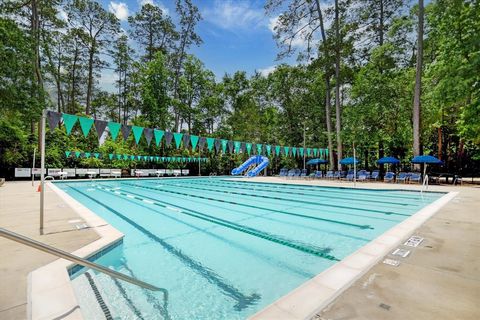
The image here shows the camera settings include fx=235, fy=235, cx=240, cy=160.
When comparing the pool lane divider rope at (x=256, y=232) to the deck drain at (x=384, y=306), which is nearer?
the deck drain at (x=384, y=306)

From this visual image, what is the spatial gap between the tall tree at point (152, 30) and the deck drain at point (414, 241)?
28.7 meters

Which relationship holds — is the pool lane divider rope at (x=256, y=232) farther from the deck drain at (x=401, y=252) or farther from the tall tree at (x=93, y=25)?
the tall tree at (x=93, y=25)

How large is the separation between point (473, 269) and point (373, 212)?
4.58 m

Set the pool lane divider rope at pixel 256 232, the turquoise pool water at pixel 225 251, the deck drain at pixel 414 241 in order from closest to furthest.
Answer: the turquoise pool water at pixel 225 251 < the deck drain at pixel 414 241 < the pool lane divider rope at pixel 256 232

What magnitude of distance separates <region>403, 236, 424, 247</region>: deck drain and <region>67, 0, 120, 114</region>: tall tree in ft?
95.2

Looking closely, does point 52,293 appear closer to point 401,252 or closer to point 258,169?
point 401,252

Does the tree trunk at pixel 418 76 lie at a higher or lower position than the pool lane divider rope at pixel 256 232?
higher

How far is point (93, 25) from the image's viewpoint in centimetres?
2300

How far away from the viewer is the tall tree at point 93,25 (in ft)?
71.6

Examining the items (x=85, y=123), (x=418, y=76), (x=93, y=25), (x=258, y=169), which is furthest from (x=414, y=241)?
(x=93, y=25)

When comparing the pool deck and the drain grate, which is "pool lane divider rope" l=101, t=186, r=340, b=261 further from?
the pool deck

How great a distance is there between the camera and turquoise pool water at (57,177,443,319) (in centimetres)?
247

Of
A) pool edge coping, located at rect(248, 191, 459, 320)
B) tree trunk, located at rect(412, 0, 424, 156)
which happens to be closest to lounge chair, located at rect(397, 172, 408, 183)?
tree trunk, located at rect(412, 0, 424, 156)

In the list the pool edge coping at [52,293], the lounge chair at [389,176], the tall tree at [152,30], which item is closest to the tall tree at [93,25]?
the tall tree at [152,30]
